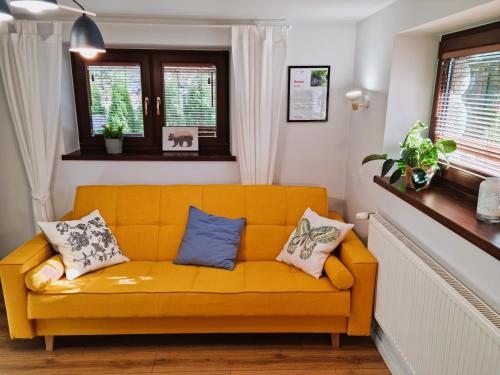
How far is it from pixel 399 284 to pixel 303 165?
149cm

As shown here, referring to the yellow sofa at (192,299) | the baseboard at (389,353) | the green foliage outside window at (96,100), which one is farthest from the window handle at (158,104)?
the baseboard at (389,353)

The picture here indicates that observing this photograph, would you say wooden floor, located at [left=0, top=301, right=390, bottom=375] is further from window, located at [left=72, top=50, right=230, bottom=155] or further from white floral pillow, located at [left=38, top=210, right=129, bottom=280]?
window, located at [left=72, top=50, right=230, bottom=155]

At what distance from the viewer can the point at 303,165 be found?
344cm

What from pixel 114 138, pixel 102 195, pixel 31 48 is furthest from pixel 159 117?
pixel 31 48

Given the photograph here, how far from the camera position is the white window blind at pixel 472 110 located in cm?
199

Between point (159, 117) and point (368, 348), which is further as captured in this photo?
point (159, 117)

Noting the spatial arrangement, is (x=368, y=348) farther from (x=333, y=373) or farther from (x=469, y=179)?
(x=469, y=179)

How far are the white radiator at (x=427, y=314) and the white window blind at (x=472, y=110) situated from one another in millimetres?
575

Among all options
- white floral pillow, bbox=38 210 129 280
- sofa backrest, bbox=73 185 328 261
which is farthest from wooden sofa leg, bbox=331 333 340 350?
white floral pillow, bbox=38 210 129 280

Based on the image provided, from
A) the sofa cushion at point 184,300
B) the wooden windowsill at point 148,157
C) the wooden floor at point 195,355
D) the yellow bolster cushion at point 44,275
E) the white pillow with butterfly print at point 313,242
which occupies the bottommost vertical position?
the wooden floor at point 195,355

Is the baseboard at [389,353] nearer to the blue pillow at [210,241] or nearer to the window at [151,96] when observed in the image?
the blue pillow at [210,241]

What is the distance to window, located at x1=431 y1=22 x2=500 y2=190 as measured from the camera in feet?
6.51

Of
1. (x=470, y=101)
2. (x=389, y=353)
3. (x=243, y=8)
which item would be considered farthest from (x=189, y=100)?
(x=389, y=353)

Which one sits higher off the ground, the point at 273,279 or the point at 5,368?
the point at 273,279
